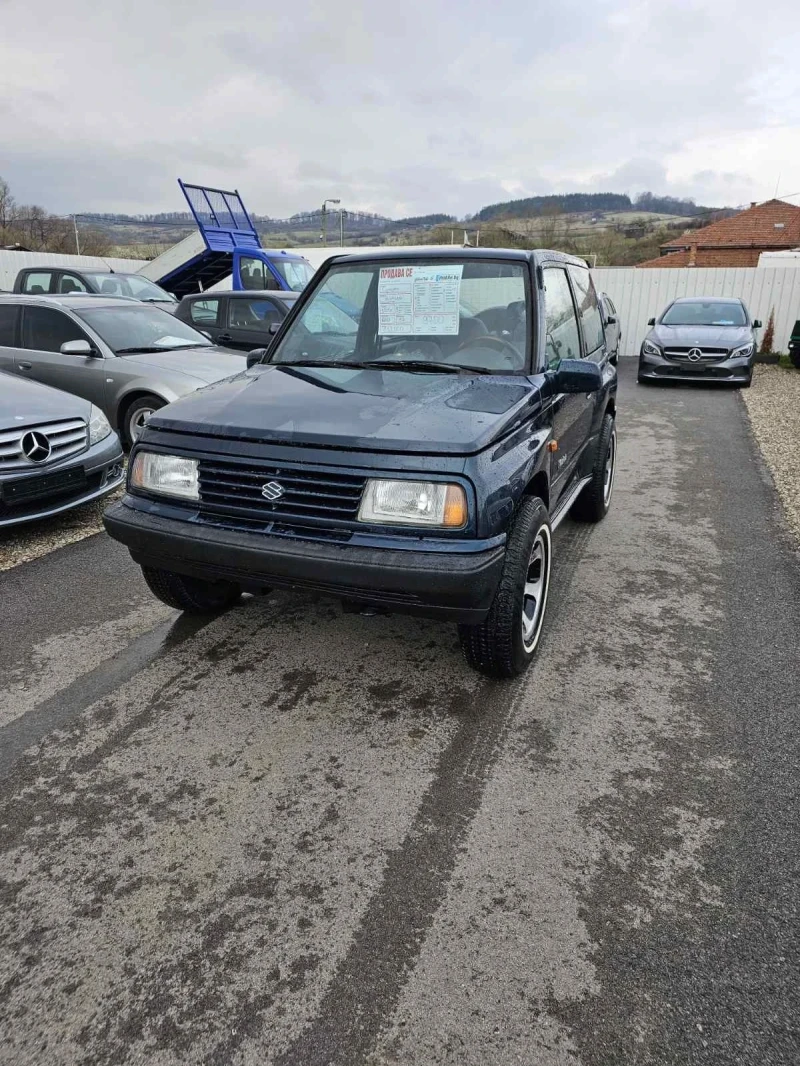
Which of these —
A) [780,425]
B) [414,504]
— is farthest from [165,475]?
[780,425]

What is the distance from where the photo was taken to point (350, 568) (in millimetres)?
2725

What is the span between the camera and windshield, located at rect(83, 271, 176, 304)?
12453mm

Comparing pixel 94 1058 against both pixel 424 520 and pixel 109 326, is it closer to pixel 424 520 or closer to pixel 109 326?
pixel 424 520

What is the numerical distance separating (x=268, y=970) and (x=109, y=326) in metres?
7.02

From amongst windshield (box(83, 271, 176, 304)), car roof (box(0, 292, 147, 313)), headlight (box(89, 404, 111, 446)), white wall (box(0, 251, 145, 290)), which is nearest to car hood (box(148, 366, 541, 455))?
headlight (box(89, 404, 111, 446))

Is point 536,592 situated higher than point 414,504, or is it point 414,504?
point 414,504

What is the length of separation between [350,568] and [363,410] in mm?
718

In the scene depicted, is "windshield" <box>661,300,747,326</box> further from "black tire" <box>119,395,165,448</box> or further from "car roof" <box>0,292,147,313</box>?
"black tire" <box>119,395,165,448</box>

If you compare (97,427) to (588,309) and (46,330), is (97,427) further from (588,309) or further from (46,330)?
(588,309)

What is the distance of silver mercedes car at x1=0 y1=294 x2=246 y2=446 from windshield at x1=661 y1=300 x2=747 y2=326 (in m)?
9.60

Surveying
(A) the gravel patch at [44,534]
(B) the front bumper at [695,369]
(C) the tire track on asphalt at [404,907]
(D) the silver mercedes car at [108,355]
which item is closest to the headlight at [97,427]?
(A) the gravel patch at [44,534]

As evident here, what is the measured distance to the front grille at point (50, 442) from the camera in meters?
4.89

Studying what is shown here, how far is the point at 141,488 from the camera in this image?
128 inches

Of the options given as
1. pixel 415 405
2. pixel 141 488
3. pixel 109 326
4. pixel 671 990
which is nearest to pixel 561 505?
pixel 415 405
